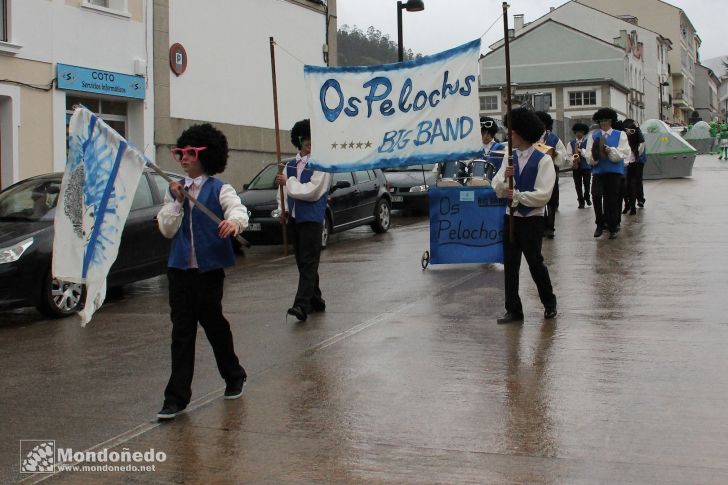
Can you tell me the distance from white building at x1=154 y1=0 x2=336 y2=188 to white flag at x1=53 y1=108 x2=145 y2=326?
15.4 meters

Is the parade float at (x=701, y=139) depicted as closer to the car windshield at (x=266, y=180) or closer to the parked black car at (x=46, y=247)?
the car windshield at (x=266, y=180)

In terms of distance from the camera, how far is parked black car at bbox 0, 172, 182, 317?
960 cm

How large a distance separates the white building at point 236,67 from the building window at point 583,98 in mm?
48185

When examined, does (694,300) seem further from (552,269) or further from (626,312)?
(552,269)

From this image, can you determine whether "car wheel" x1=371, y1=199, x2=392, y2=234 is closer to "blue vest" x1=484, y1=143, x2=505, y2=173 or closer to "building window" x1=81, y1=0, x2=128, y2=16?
"blue vest" x1=484, y1=143, x2=505, y2=173

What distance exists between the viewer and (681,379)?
21.0 ft

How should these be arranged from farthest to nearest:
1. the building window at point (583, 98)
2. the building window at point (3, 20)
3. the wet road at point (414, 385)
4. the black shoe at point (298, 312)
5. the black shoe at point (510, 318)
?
the building window at point (583, 98), the building window at point (3, 20), the black shoe at point (298, 312), the black shoe at point (510, 318), the wet road at point (414, 385)

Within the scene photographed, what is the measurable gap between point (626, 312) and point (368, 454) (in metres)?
4.43

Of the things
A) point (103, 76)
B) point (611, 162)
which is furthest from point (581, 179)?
point (103, 76)

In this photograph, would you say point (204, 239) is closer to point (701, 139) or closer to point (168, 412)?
point (168, 412)

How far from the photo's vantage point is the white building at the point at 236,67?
70.0 feet

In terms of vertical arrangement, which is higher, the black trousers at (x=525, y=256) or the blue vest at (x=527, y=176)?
the blue vest at (x=527, y=176)

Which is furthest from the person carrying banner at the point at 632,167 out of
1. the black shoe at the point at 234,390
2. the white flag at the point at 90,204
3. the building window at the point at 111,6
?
the white flag at the point at 90,204

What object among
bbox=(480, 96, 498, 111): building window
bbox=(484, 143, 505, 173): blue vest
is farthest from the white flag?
bbox=(480, 96, 498, 111): building window
